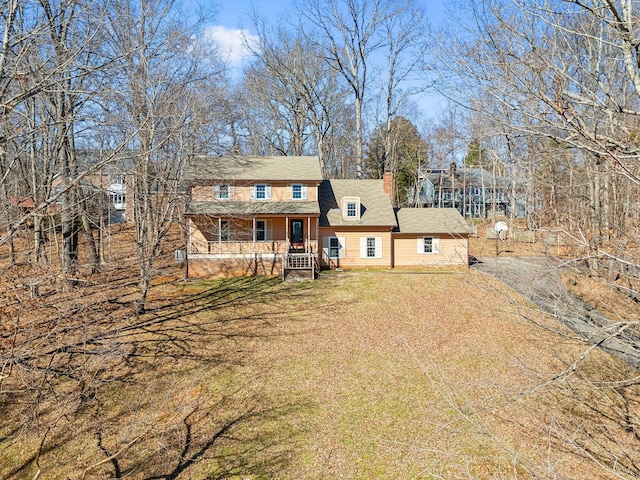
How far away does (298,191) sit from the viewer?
898 inches

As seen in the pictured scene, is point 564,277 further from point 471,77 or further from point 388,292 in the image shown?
point 388,292

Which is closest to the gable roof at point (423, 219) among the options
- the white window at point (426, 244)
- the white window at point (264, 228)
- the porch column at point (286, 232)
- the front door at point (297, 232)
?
the white window at point (426, 244)

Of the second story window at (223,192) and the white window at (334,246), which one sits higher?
the second story window at (223,192)

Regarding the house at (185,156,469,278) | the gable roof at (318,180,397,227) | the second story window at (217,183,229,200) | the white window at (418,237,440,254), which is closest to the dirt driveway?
the house at (185,156,469,278)

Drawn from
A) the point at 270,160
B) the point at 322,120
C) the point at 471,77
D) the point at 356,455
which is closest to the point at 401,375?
the point at 356,455

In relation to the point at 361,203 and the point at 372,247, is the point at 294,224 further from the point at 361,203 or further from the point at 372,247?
the point at 372,247

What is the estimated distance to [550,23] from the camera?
3678mm

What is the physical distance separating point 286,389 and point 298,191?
14012mm

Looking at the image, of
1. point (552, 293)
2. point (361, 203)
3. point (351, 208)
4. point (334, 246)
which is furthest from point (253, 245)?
point (552, 293)

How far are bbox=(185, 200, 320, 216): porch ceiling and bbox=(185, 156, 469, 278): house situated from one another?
5 cm

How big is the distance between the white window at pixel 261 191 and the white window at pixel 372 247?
5.97m

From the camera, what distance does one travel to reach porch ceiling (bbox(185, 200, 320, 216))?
20953 mm

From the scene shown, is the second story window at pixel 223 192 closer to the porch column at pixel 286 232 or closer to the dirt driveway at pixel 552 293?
the porch column at pixel 286 232

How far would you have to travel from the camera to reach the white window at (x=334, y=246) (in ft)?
75.0
